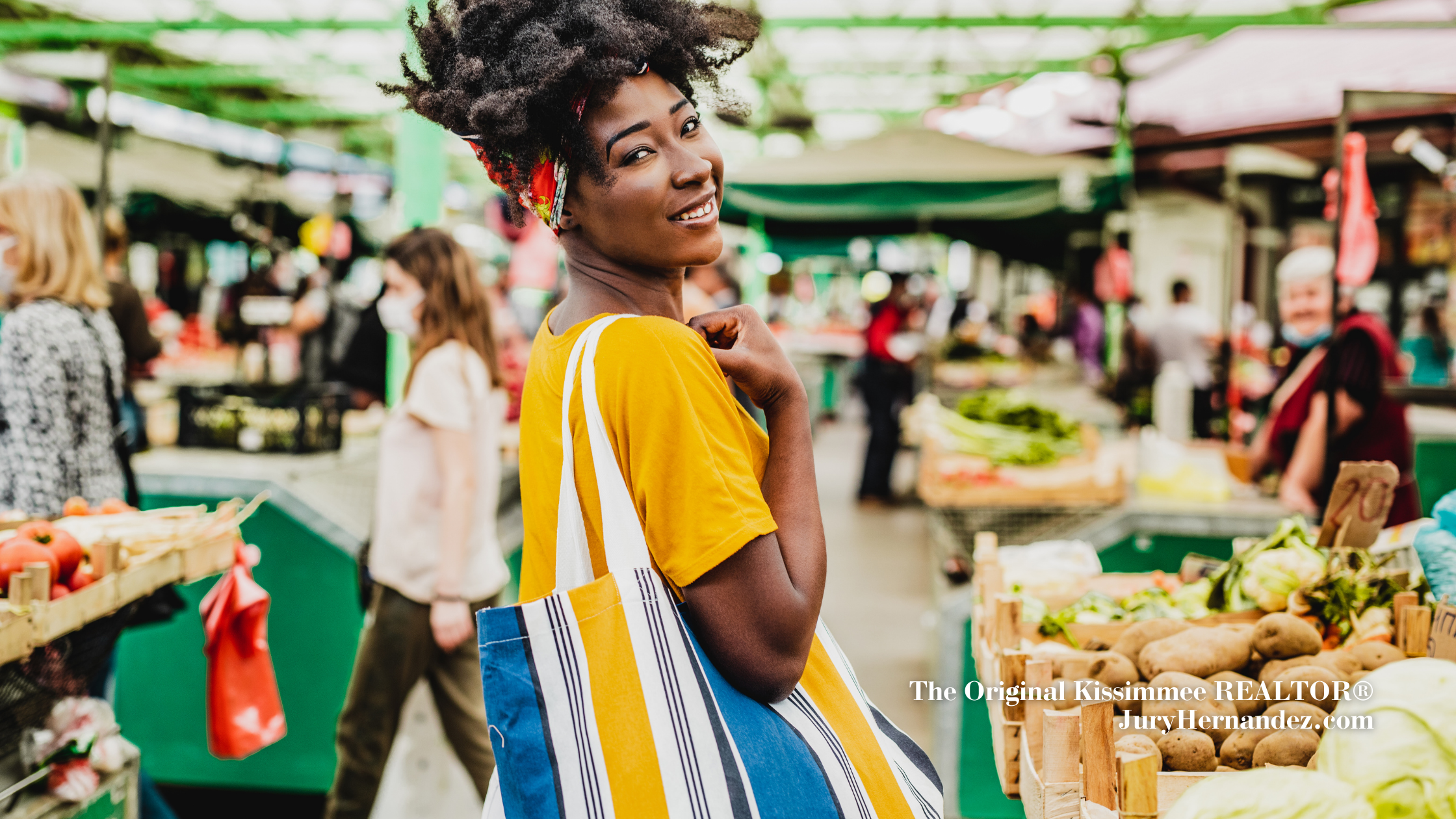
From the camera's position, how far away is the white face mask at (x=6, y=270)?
313 centimetres

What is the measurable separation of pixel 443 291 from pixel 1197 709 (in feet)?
7.91

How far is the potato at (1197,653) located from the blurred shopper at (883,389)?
819cm

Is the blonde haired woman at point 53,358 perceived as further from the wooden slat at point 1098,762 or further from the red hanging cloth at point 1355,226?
the red hanging cloth at point 1355,226

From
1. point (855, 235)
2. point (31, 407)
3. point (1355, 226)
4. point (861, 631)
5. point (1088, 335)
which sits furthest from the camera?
point (1088, 335)

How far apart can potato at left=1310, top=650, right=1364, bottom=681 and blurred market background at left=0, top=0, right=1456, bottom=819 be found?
4.43 ft

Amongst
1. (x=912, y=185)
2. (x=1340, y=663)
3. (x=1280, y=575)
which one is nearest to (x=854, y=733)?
(x=1340, y=663)

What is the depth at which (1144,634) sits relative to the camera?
6.53ft

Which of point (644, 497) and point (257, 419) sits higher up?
point (644, 497)

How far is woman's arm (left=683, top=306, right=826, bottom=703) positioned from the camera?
1151 mm

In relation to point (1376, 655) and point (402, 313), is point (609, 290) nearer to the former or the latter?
point (1376, 655)

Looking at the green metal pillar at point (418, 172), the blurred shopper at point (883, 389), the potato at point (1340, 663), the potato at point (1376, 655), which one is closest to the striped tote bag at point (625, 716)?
the potato at point (1340, 663)

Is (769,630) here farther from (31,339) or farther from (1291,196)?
(1291,196)

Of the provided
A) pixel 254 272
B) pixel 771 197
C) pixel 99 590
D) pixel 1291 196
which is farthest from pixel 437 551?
pixel 1291 196

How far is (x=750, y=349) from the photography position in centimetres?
129
